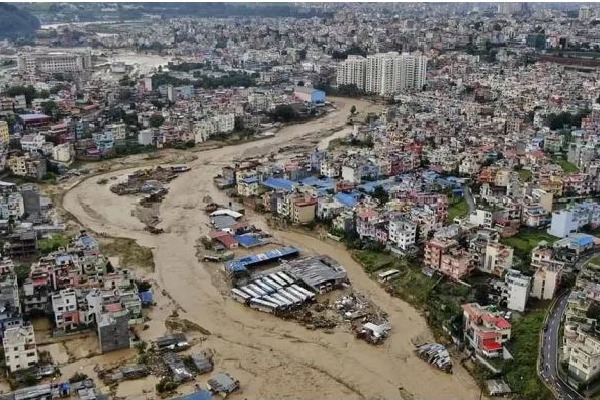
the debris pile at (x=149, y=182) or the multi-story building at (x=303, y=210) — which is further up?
the multi-story building at (x=303, y=210)

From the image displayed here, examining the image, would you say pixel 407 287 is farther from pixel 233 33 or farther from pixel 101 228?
pixel 233 33

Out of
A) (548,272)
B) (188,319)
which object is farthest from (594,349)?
(188,319)

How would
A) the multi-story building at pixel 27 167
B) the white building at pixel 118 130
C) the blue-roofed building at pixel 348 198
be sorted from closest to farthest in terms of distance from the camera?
the blue-roofed building at pixel 348 198, the multi-story building at pixel 27 167, the white building at pixel 118 130

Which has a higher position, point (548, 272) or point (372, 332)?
point (548, 272)

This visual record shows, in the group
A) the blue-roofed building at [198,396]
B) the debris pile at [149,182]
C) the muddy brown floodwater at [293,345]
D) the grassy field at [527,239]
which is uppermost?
the grassy field at [527,239]

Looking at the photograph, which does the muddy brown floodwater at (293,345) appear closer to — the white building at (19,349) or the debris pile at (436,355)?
the debris pile at (436,355)

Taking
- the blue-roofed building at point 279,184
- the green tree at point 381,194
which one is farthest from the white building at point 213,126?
the green tree at point 381,194

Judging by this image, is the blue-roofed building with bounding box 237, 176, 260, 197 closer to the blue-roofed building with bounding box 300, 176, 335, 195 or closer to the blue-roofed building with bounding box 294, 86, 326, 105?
the blue-roofed building with bounding box 300, 176, 335, 195
